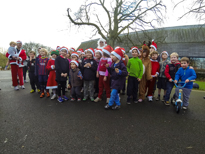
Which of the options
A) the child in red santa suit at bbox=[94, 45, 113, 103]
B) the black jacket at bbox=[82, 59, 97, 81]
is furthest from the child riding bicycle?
the black jacket at bbox=[82, 59, 97, 81]

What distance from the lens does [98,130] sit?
8.80ft

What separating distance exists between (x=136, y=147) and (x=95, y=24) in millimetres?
14028

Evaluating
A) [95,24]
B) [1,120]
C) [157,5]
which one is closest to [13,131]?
[1,120]

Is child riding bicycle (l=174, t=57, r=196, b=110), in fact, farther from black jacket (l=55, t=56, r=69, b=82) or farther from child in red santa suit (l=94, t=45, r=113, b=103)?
black jacket (l=55, t=56, r=69, b=82)

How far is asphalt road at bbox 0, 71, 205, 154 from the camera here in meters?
2.12

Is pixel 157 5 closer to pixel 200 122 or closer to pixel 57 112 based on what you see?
pixel 200 122

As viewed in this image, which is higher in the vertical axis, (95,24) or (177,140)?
(95,24)

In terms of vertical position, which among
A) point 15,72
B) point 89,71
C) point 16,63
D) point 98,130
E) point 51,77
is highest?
point 16,63

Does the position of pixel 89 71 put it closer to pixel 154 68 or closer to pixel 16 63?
pixel 154 68

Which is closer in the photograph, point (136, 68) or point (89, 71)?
point (136, 68)

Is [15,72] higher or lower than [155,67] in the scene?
lower

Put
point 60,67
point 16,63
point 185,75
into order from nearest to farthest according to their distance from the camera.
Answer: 1. point 185,75
2. point 60,67
3. point 16,63

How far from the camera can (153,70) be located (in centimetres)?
475

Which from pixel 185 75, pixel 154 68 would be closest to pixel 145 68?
pixel 154 68
